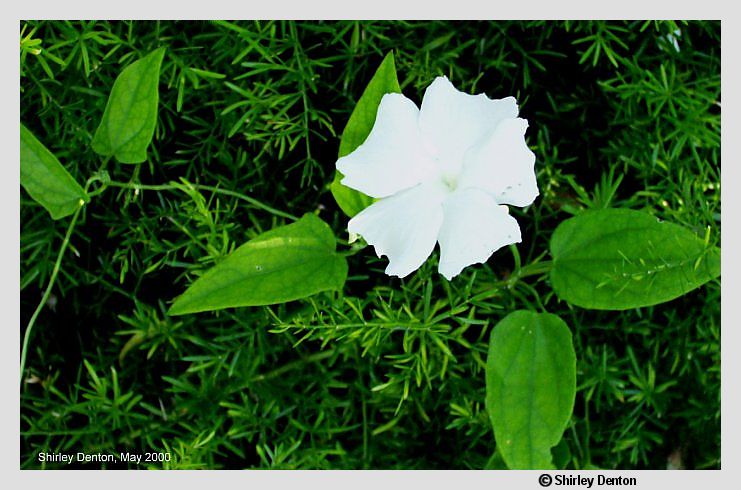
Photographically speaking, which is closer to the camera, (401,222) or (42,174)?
(401,222)

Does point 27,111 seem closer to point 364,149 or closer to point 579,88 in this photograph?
point 364,149

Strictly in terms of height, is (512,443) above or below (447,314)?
below

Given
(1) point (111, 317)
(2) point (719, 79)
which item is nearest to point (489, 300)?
(2) point (719, 79)

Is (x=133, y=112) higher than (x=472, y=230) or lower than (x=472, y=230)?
higher

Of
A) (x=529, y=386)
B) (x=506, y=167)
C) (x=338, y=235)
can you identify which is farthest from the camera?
(x=338, y=235)

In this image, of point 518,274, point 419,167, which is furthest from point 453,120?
point 518,274

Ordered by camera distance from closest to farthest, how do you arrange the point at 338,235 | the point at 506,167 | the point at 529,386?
the point at 506,167 → the point at 529,386 → the point at 338,235

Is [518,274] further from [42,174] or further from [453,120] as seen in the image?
[42,174]
